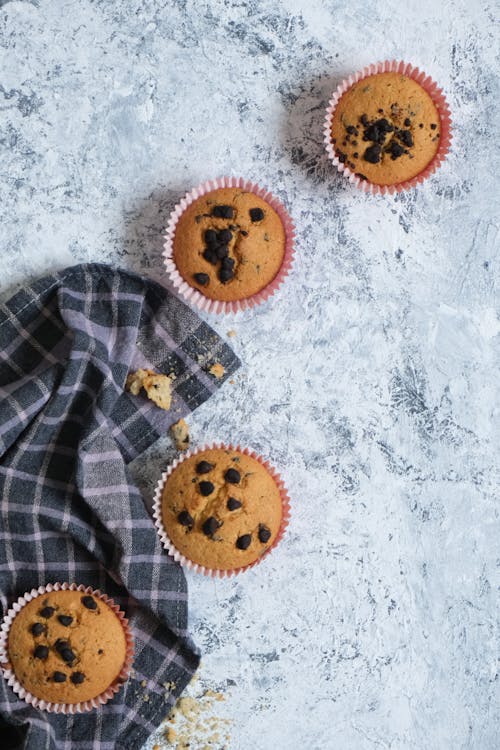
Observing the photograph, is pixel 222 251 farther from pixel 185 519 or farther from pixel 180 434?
pixel 185 519

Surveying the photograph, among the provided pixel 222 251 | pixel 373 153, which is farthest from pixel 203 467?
pixel 373 153

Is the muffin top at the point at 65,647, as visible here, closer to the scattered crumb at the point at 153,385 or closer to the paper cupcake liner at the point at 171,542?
the paper cupcake liner at the point at 171,542

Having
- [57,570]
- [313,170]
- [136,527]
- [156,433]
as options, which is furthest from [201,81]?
[57,570]

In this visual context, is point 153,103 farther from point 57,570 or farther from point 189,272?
point 57,570

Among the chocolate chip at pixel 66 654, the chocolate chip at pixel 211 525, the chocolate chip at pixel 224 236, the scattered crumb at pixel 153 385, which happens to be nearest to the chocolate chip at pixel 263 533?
the chocolate chip at pixel 211 525

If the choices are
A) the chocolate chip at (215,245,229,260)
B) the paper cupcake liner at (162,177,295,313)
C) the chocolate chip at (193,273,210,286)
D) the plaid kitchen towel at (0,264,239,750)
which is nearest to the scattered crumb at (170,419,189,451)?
the plaid kitchen towel at (0,264,239,750)

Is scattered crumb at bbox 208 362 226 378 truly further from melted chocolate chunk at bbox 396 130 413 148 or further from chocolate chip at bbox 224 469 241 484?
melted chocolate chunk at bbox 396 130 413 148
